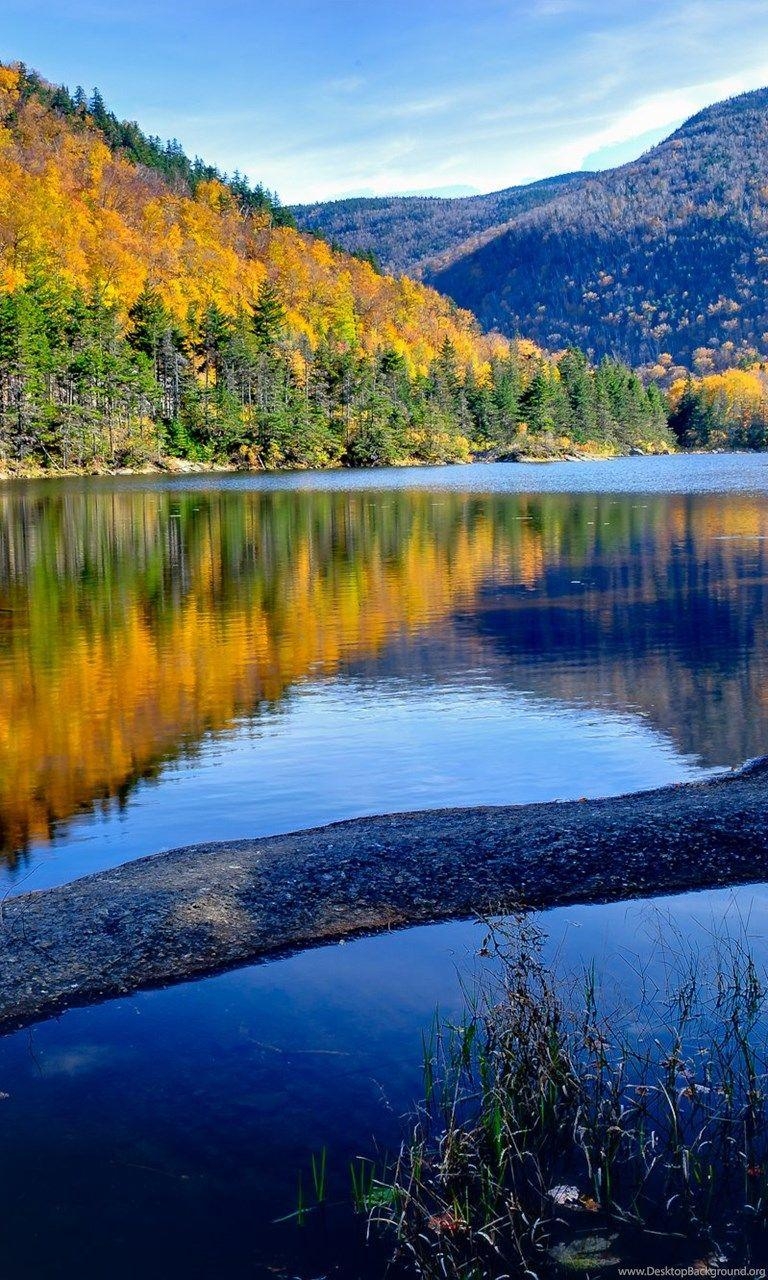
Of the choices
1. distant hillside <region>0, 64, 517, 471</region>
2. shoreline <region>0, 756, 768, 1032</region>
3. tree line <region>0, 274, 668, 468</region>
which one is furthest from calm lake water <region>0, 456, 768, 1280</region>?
distant hillside <region>0, 64, 517, 471</region>

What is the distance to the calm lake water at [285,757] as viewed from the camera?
249 inches

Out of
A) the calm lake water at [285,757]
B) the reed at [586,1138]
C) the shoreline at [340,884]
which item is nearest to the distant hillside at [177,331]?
the calm lake water at [285,757]

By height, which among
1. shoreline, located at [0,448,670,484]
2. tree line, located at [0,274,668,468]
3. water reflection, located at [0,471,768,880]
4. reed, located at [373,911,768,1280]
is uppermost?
tree line, located at [0,274,668,468]

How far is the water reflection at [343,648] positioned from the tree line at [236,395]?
144ft

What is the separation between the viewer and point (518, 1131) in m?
6.16

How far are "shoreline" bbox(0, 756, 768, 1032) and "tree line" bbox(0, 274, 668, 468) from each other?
269 feet

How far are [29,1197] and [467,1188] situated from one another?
92.6 inches

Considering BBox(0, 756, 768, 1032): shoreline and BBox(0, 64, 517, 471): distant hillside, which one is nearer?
BBox(0, 756, 768, 1032): shoreline

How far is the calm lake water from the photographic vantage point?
20.7 feet

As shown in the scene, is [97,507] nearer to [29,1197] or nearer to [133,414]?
[133,414]

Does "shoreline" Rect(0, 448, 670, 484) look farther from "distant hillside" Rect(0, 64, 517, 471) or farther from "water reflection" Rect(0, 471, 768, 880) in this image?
"water reflection" Rect(0, 471, 768, 880)

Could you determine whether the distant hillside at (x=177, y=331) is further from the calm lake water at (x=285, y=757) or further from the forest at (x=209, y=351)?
the calm lake water at (x=285, y=757)

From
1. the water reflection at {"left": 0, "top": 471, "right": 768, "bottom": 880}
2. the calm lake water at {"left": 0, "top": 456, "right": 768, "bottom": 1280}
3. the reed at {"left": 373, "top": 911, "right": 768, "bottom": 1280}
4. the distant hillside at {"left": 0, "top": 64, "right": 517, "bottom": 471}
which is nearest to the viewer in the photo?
the reed at {"left": 373, "top": 911, "right": 768, "bottom": 1280}

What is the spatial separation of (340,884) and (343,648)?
14732 mm
